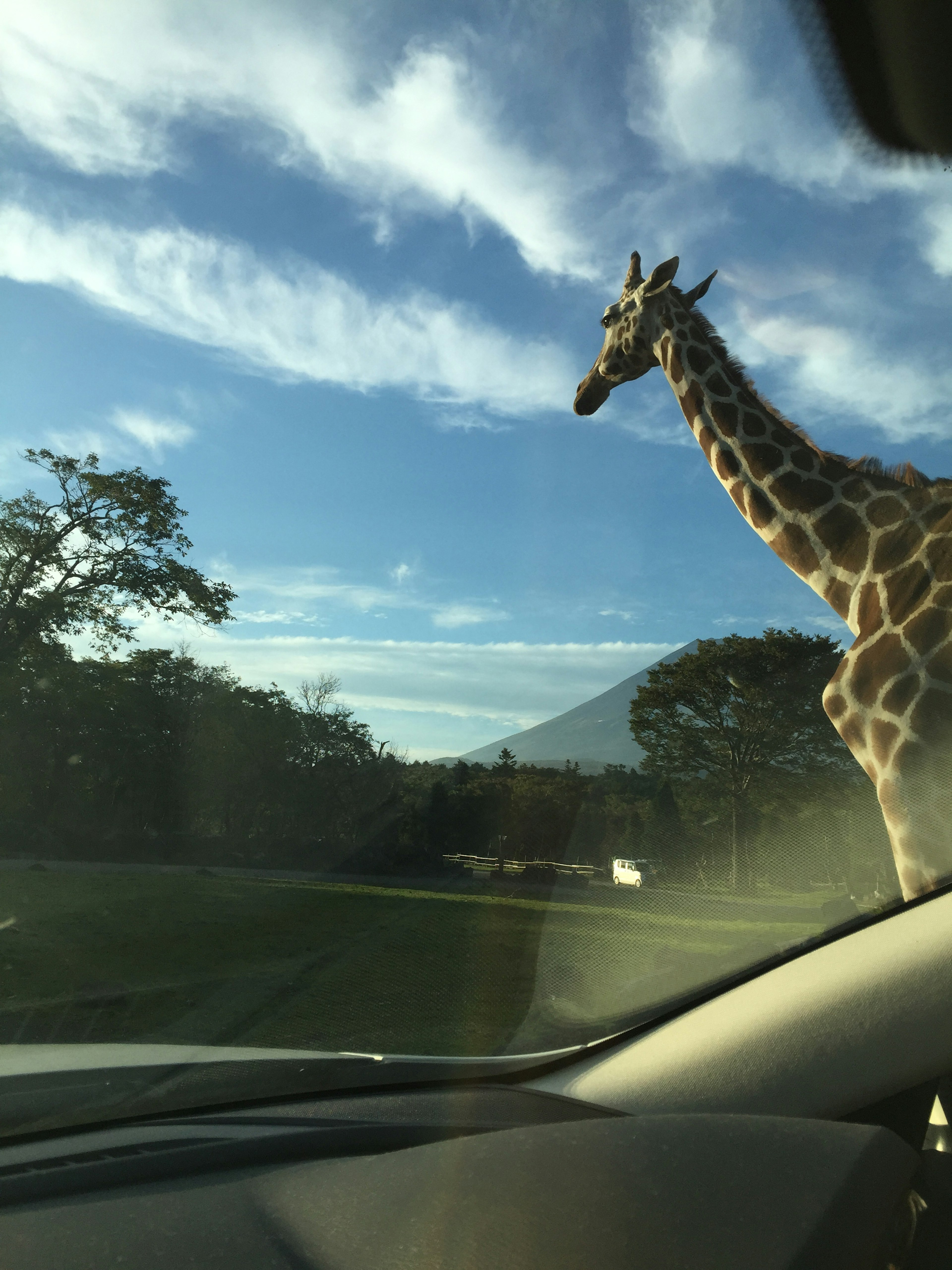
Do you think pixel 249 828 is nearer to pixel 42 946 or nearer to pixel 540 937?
pixel 42 946

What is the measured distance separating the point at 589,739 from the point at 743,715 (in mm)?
1333

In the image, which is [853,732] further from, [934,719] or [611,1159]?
[611,1159]

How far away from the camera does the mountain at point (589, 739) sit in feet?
12.0

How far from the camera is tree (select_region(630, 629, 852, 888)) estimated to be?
307 centimetres

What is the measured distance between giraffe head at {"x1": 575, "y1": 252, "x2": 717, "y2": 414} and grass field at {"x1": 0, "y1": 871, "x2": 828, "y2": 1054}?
364 cm

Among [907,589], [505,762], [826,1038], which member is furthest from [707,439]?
[826,1038]

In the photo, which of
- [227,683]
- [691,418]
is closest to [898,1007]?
[691,418]

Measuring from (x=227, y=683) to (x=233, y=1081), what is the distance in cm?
1102

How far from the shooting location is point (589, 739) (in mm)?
4453

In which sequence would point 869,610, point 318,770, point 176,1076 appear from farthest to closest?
point 318,770 < point 869,610 < point 176,1076

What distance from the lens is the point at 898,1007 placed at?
1.84 metres

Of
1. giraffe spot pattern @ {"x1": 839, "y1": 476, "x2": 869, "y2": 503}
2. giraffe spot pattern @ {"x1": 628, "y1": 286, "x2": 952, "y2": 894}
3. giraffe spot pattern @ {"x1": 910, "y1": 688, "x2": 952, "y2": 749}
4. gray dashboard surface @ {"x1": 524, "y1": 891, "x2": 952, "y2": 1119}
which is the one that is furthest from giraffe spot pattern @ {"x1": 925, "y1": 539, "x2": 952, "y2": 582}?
gray dashboard surface @ {"x1": 524, "y1": 891, "x2": 952, "y2": 1119}

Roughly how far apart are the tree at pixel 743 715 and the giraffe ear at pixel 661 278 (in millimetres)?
2797

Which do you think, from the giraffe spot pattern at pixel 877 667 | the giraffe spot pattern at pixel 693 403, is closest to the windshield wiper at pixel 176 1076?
the giraffe spot pattern at pixel 877 667
